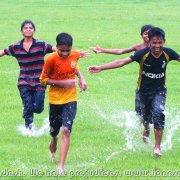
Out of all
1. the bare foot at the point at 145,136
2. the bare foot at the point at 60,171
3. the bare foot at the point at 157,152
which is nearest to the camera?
the bare foot at the point at 60,171

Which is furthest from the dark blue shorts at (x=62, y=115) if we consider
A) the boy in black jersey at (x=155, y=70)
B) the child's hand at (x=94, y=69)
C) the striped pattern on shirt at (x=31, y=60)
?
the striped pattern on shirt at (x=31, y=60)

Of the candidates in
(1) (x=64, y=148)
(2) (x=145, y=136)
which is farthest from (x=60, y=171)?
(2) (x=145, y=136)

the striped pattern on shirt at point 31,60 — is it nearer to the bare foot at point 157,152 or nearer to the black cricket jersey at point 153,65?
the black cricket jersey at point 153,65

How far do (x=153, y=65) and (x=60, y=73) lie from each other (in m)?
1.28

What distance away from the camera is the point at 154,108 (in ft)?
28.1

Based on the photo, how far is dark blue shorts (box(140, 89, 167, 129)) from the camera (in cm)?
848

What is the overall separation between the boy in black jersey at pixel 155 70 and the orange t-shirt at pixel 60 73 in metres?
0.28

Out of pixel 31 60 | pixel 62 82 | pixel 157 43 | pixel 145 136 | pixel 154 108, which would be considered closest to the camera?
pixel 62 82

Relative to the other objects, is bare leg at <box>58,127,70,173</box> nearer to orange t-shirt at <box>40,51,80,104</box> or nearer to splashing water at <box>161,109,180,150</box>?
orange t-shirt at <box>40,51,80,104</box>

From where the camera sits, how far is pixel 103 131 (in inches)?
396

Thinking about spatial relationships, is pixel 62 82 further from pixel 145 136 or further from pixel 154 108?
pixel 145 136

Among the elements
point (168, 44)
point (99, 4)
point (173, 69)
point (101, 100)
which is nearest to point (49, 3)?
point (99, 4)

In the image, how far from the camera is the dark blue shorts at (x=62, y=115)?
307 inches

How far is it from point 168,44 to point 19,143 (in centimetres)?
1272
